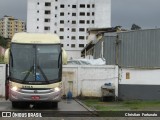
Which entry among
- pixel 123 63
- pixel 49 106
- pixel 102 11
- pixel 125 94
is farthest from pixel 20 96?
pixel 102 11

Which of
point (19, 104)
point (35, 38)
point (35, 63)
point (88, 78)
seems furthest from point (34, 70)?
point (88, 78)

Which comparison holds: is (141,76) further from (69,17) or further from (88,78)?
(69,17)

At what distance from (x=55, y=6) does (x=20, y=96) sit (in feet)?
357

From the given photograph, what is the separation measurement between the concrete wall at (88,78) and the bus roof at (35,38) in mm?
10252

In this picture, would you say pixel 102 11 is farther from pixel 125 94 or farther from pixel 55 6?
pixel 125 94

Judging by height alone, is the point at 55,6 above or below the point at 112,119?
above

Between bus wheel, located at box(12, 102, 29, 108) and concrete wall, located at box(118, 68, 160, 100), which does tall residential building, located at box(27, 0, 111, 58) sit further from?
bus wheel, located at box(12, 102, 29, 108)

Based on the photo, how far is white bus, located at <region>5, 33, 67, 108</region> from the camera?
75.6 ft

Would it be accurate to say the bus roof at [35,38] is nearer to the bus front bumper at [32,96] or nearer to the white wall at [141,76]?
the bus front bumper at [32,96]

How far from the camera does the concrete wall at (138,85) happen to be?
34750 millimetres

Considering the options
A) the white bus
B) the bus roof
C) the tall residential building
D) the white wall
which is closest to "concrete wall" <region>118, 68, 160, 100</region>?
the white wall

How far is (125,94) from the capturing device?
34.8m

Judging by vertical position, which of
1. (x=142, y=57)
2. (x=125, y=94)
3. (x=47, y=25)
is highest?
(x=47, y=25)

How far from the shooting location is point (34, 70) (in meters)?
23.6
